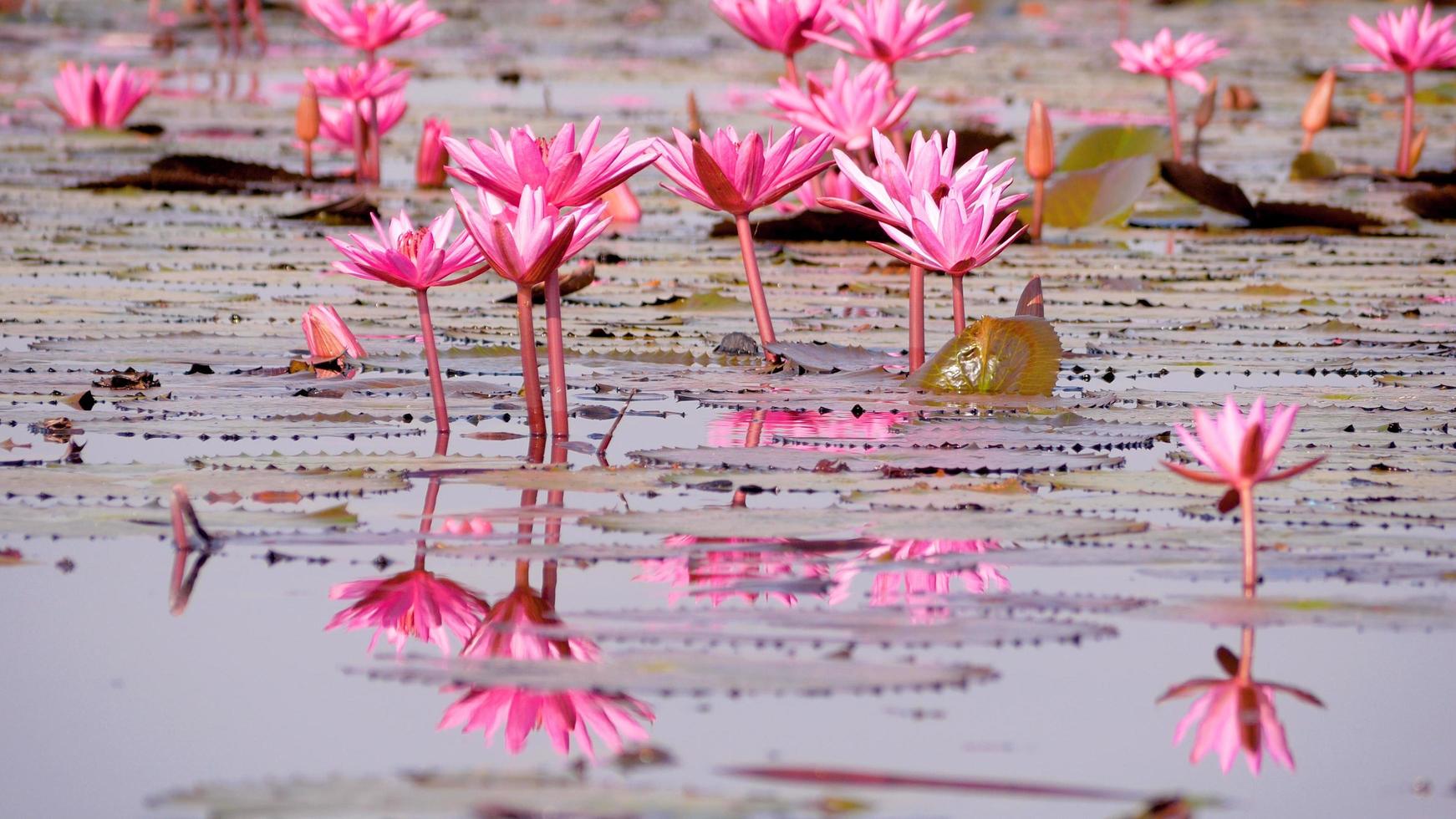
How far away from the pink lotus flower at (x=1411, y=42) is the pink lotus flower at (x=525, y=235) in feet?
12.3

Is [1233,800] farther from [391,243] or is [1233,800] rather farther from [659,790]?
[391,243]

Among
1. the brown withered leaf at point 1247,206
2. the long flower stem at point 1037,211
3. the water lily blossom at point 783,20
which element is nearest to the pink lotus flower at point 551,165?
the water lily blossom at point 783,20

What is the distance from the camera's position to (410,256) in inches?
87.4

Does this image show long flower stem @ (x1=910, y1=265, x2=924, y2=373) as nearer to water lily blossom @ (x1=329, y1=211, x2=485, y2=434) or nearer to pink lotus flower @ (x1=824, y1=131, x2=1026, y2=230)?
pink lotus flower @ (x1=824, y1=131, x2=1026, y2=230)

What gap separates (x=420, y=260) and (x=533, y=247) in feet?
0.57

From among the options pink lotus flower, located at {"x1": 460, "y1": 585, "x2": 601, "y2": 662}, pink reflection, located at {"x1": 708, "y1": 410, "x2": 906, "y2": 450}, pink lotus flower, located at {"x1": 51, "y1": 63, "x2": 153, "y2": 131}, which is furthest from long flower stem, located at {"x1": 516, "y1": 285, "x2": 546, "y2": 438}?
pink lotus flower, located at {"x1": 51, "y1": 63, "x2": 153, "y2": 131}

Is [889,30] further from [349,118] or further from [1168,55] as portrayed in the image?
[349,118]

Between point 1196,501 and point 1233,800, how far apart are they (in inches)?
30.5

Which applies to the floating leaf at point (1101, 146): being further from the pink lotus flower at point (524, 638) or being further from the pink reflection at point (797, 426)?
the pink lotus flower at point (524, 638)

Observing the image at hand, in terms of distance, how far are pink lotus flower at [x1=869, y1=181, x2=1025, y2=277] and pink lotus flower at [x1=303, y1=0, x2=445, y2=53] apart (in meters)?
3.36

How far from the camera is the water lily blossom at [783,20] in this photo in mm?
3811

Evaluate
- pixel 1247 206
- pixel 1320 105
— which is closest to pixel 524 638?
pixel 1247 206

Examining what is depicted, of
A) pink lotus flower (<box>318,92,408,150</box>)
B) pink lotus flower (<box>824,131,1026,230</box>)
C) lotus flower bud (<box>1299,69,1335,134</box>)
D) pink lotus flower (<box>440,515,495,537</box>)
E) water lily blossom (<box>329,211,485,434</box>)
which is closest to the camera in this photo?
pink lotus flower (<box>440,515,495,537</box>)

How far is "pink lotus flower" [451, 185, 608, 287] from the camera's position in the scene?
210 centimetres
